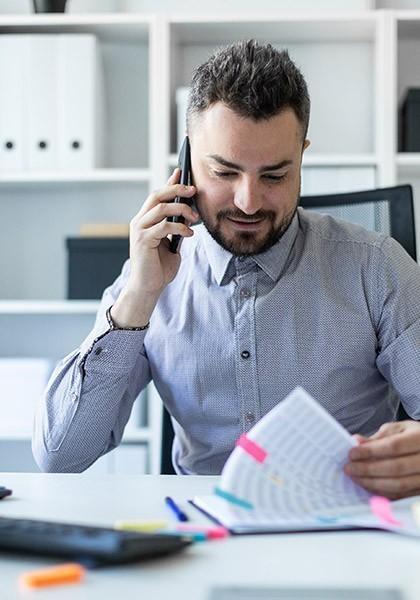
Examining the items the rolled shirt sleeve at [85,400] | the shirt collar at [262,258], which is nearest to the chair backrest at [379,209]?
the shirt collar at [262,258]

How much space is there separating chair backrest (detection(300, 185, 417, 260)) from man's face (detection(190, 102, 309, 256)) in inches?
11.0

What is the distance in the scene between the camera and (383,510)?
108 centimetres

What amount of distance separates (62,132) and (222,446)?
63.8 inches

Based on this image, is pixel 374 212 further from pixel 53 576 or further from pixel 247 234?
pixel 53 576

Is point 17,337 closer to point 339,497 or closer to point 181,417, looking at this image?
point 181,417

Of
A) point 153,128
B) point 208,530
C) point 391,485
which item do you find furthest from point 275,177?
point 153,128

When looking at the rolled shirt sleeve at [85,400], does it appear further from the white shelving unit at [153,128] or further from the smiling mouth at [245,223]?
the white shelving unit at [153,128]

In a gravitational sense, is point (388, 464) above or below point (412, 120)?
below

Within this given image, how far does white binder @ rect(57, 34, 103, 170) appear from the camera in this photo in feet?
9.71

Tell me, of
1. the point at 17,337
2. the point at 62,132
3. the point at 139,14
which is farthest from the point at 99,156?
the point at 17,337

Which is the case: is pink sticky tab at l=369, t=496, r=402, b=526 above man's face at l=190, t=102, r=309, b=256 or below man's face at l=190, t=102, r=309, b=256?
below

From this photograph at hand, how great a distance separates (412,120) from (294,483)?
6.85ft

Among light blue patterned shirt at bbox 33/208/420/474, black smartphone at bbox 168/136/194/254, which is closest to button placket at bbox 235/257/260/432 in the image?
light blue patterned shirt at bbox 33/208/420/474

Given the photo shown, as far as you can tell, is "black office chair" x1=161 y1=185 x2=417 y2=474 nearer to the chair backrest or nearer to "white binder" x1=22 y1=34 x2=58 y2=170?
the chair backrest
